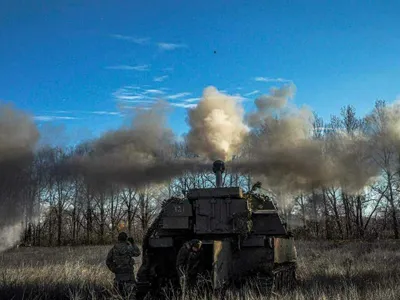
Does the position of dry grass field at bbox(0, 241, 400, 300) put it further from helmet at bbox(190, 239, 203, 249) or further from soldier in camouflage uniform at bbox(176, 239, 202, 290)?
helmet at bbox(190, 239, 203, 249)

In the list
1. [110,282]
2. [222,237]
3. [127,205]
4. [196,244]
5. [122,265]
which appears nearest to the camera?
[196,244]

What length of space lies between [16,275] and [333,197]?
32.0 metres

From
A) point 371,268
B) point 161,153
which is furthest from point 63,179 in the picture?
point 371,268

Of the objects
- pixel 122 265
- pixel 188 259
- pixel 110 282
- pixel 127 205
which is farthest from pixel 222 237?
pixel 127 205

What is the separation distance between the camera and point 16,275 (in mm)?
12430

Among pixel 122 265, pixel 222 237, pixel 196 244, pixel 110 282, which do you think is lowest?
pixel 110 282

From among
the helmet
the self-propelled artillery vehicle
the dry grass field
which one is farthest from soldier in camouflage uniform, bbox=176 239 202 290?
the dry grass field

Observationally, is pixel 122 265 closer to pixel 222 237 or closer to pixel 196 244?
pixel 196 244

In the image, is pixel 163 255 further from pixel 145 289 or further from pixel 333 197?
pixel 333 197

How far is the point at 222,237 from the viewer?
11.4 m

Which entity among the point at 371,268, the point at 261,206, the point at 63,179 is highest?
the point at 63,179

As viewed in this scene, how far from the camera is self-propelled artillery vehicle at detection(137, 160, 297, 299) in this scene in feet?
35.8

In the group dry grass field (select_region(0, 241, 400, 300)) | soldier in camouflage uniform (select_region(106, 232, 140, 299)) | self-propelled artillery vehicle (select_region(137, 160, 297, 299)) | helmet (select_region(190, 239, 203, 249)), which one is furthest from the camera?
self-propelled artillery vehicle (select_region(137, 160, 297, 299))

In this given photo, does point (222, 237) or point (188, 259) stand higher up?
point (222, 237)
